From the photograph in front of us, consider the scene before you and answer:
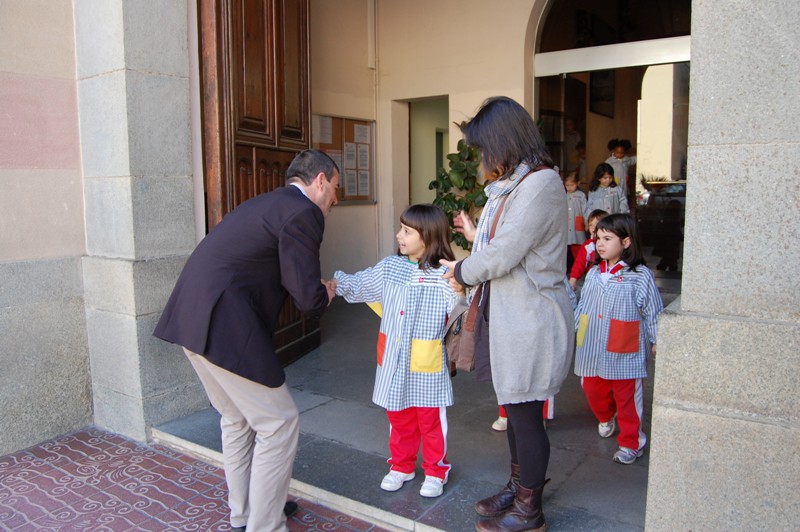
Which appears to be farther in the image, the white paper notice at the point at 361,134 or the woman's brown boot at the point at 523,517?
the white paper notice at the point at 361,134

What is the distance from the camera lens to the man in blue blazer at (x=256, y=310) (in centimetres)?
276

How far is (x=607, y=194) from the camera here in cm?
782

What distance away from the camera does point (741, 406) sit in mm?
2238

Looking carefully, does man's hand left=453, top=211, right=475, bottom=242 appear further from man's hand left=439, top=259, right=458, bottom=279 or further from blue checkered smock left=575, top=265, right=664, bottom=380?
blue checkered smock left=575, top=265, right=664, bottom=380

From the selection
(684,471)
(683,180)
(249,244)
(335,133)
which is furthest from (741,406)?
(335,133)

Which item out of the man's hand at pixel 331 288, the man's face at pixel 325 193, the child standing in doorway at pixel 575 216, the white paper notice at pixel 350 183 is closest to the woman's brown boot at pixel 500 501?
the man's hand at pixel 331 288

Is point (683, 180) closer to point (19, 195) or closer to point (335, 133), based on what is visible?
point (335, 133)

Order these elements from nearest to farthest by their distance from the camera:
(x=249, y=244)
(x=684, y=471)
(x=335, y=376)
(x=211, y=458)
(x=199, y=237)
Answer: (x=684, y=471)
(x=249, y=244)
(x=211, y=458)
(x=199, y=237)
(x=335, y=376)

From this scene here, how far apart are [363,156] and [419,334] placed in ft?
20.5

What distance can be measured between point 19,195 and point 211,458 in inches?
80.1

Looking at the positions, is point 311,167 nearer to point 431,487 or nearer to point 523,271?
point 523,271

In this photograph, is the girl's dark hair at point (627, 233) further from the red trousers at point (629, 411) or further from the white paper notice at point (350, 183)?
the white paper notice at point (350, 183)

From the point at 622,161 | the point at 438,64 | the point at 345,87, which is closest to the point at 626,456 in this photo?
the point at 622,161

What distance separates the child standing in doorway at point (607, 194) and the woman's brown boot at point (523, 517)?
552cm
